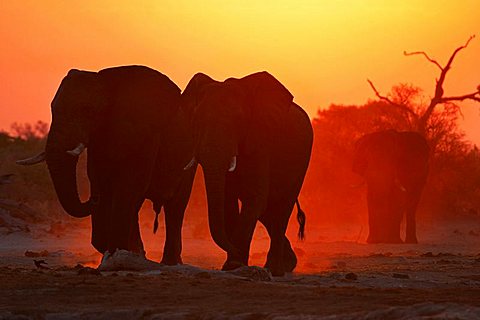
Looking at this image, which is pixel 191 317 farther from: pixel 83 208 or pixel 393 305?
pixel 83 208

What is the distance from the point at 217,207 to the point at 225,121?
1203mm

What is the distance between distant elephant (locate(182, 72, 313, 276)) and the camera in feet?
44.9

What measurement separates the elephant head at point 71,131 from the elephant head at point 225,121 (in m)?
1.30

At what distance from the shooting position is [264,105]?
1468cm

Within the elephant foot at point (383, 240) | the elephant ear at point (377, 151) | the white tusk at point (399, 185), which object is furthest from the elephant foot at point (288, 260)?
the white tusk at point (399, 185)

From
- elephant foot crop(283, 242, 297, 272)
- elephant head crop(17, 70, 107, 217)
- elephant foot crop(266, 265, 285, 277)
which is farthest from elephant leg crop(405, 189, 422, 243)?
elephant head crop(17, 70, 107, 217)

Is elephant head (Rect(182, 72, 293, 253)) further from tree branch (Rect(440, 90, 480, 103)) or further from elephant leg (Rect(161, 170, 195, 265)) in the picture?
tree branch (Rect(440, 90, 480, 103))

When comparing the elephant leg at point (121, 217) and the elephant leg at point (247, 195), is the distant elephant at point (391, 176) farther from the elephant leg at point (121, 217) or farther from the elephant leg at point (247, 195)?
the elephant leg at point (121, 217)

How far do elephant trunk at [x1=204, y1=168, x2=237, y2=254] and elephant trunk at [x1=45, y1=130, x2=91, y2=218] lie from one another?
1758mm

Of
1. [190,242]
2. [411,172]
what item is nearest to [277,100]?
[190,242]

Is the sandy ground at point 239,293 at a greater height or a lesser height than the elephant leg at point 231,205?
lesser

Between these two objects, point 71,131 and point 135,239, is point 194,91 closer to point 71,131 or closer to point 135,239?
point 71,131

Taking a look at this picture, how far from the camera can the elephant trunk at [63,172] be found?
14.1m

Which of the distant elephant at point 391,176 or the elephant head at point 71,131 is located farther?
the distant elephant at point 391,176
